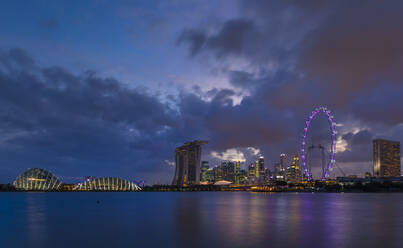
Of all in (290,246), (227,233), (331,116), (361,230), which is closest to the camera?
(290,246)

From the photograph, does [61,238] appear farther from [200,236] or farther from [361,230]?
[361,230]

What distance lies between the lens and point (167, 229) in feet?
126

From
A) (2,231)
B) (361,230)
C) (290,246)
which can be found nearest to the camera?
(290,246)

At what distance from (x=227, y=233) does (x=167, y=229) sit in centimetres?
744

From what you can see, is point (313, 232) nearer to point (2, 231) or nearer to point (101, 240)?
point (101, 240)

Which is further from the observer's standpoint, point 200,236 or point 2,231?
point 2,231

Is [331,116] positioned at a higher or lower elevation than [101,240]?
higher

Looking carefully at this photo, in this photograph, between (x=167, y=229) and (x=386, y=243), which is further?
(x=167, y=229)

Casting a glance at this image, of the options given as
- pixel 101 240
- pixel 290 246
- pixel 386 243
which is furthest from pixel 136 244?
pixel 386 243

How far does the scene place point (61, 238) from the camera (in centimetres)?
3350

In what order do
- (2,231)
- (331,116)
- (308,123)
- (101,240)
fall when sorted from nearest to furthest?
(101,240), (2,231), (331,116), (308,123)

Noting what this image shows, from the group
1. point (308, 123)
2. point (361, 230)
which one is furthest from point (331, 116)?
point (361, 230)

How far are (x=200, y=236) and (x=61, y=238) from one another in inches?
536

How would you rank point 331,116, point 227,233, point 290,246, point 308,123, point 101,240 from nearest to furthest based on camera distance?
point 290,246 < point 101,240 < point 227,233 < point 331,116 < point 308,123
